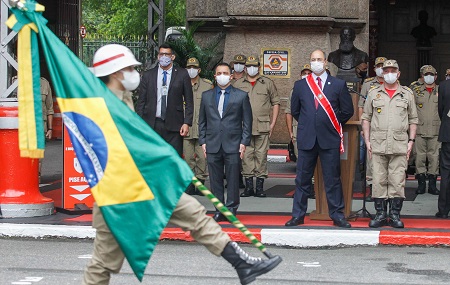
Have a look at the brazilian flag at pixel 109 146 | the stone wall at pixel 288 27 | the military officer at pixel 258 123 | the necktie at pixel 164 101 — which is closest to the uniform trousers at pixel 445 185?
the military officer at pixel 258 123

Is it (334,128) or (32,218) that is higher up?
(334,128)

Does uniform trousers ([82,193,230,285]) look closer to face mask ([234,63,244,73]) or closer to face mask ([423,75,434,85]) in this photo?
face mask ([234,63,244,73])

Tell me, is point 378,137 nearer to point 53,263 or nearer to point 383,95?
point 383,95

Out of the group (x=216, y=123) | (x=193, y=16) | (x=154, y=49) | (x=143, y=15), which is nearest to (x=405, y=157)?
(x=216, y=123)

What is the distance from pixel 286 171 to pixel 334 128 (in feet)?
23.5

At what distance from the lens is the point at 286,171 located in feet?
61.4

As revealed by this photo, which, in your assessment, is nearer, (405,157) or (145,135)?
(145,135)

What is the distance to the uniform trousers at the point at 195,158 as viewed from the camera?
1541cm

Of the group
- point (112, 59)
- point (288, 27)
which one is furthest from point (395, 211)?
point (288, 27)

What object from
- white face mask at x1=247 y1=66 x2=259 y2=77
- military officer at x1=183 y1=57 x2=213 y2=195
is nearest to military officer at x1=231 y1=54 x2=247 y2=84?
white face mask at x1=247 y1=66 x2=259 y2=77

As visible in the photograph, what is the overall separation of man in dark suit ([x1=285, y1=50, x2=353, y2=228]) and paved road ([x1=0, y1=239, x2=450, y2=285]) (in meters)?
0.90

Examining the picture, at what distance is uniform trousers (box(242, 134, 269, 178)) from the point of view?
15.1m

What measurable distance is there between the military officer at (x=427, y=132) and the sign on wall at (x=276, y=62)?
5374mm

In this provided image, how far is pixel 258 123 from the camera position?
1533 cm
